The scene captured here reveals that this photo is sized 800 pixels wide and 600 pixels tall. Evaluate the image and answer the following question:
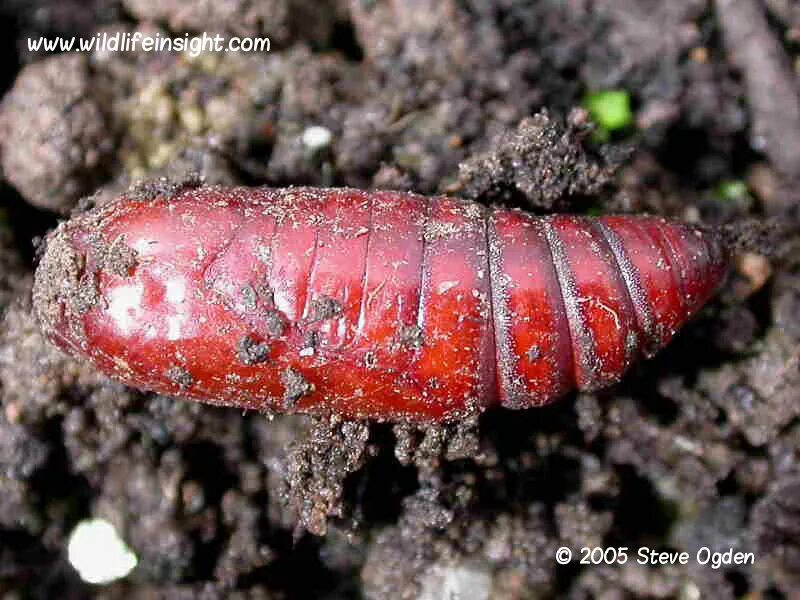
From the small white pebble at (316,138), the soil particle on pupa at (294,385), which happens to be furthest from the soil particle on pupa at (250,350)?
the small white pebble at (316,138)

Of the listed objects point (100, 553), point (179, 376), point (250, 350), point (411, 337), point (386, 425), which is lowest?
point (100, 553)

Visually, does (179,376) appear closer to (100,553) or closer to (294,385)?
(294,385)

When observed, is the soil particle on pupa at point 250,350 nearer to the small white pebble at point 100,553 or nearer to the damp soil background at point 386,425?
the damp soil background at point 386,425

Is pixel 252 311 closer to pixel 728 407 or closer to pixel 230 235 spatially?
pixel 230 235

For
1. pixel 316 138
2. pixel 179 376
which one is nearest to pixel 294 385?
pixel 179 376

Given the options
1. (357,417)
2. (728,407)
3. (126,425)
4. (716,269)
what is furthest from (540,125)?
(126,425)

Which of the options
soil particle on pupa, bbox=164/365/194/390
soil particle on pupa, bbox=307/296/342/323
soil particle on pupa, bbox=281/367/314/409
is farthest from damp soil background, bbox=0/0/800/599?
soil particle on pupa, bbox=307/296/342/323
